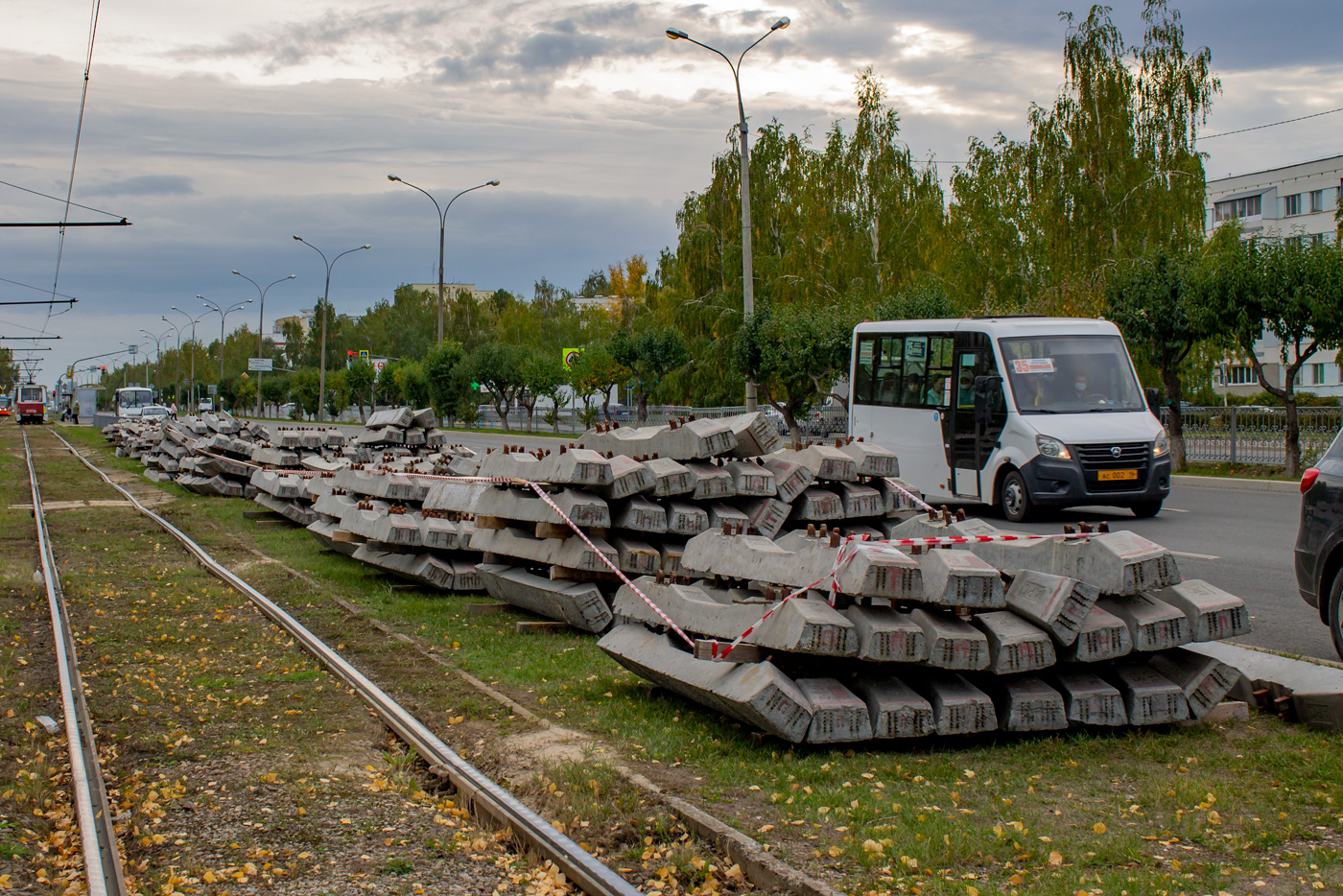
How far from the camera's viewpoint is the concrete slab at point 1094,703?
211 inches

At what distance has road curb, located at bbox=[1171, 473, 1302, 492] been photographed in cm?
1977

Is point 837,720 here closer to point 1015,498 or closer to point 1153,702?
point 1153,702

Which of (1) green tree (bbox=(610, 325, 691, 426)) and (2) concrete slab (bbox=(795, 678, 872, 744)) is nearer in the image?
(2) concrete slab (bbox=(795, 678, 872, 744))

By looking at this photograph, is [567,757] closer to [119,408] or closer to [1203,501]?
[1203,501]

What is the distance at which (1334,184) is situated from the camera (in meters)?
68.1

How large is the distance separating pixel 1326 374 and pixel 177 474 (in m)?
65.0

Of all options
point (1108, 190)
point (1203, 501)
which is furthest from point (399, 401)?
point (1203, 501)

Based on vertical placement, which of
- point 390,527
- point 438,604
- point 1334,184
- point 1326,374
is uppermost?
point 1334,184

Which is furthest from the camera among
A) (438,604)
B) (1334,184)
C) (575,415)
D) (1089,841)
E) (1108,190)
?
(1334,184)

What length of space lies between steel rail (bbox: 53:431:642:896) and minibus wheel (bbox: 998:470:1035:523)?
9609 millimetres

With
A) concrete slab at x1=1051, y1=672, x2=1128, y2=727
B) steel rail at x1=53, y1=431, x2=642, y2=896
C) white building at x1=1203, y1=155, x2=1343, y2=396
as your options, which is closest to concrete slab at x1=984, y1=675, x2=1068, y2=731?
concrete slab at x1=1051, y1=672, x2=1128, y2=727

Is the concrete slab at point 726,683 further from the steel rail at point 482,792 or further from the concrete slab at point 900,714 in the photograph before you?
the steel rail at point 482,792

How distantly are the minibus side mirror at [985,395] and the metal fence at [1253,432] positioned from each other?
386 inches

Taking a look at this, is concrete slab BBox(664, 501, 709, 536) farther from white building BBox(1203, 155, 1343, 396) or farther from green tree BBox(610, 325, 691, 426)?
white building BBox(1203, 155, 1343, 396)
